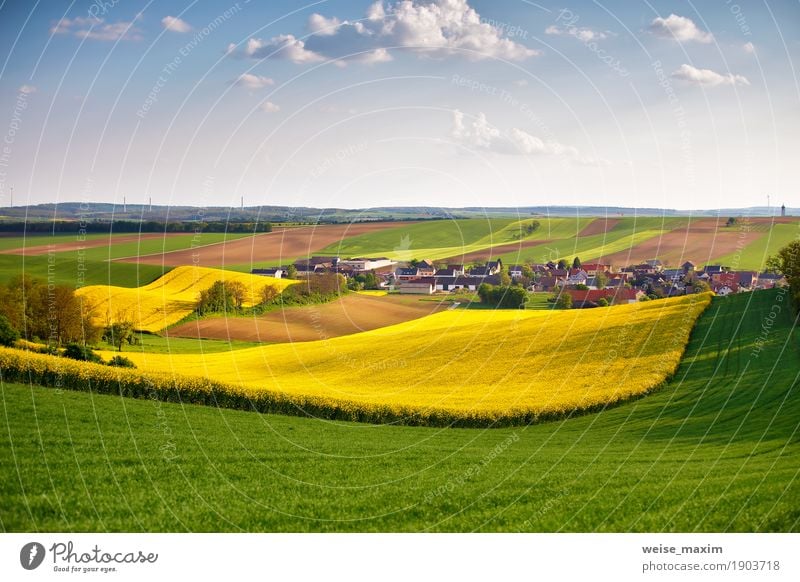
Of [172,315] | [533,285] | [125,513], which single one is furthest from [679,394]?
[172,315]

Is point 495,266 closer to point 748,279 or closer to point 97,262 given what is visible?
point 748,279

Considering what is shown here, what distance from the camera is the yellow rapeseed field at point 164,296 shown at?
89.1 ft

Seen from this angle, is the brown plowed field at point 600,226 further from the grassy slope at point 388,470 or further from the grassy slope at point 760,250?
the grassy slope at point 388,470

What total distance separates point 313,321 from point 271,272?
4.26 m

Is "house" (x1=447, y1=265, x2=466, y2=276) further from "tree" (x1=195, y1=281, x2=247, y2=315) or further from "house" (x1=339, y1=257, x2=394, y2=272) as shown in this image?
"tree" (x1=195, y1=281, x2=247, y2=315)

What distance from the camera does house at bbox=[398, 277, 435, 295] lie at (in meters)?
31.2

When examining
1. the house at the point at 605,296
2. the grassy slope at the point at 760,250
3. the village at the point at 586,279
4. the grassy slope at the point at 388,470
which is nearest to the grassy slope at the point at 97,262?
the grassy slope at the point at 388,470

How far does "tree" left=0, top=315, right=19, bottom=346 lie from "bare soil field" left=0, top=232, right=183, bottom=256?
213 cm

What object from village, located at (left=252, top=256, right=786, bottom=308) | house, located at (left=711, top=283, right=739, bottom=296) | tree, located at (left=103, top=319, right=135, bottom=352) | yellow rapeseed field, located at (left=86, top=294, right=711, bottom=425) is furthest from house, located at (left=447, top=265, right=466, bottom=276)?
tree, located at (left=103, top=319, right=135, bottom=352)

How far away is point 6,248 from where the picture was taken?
21281 millimetres

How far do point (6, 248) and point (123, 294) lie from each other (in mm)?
6321

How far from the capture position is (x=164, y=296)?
93.7 feet

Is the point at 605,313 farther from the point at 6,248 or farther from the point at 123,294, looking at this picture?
the point at 6,248

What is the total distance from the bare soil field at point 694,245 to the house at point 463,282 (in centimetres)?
786
